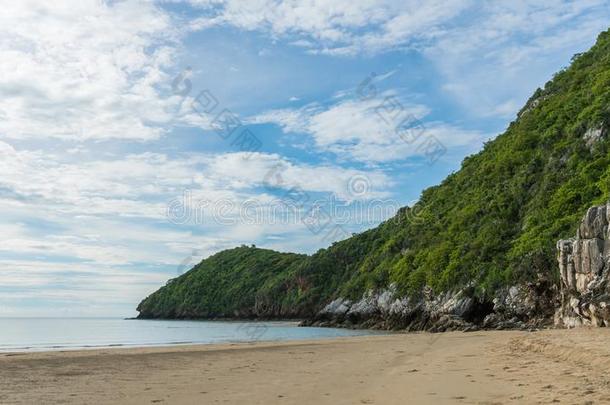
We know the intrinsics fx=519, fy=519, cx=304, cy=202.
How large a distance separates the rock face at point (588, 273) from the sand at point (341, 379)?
9323 millimetres

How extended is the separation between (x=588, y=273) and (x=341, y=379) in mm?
A: 21929

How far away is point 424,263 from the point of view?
59250 millimetres

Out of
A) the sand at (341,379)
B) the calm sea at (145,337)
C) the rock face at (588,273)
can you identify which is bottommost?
the calm sea at (145,337)

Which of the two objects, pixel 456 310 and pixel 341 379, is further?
pixel 456 310

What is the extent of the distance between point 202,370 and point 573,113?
51059 mm

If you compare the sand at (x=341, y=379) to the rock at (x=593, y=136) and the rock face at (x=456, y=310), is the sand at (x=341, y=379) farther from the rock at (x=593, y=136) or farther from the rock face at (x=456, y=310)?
the rock at (x=593, y=136)

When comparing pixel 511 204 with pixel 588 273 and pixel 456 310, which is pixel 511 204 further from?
pixel 588 273

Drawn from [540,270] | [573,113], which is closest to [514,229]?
[540,270]

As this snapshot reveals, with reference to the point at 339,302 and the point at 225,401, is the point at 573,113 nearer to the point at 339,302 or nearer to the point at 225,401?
the point at 339,302

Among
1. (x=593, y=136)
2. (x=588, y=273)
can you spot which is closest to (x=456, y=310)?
(x=588, y=273)

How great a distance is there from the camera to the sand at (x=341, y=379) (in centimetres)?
970

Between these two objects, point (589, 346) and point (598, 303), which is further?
point (598, 303)

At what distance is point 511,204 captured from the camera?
52.9m

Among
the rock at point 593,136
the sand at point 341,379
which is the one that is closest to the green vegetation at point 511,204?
the rock at point 593,136
